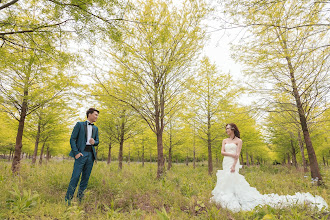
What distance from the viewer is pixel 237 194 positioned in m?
3.73

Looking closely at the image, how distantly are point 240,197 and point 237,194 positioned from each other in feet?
0.27

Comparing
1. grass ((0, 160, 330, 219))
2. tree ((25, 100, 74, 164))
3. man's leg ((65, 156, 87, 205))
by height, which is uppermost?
tree ((25, 100, 74, 164))

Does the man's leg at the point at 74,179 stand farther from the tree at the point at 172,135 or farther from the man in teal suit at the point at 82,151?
the tree at the point at 172,135

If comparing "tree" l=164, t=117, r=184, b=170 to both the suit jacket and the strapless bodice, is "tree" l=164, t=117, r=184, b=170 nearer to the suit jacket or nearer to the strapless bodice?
the strapless bodice

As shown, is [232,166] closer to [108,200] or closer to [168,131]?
[108,200]

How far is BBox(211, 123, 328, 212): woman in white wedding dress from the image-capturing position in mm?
3373

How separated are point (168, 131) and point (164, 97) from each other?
8.02 m

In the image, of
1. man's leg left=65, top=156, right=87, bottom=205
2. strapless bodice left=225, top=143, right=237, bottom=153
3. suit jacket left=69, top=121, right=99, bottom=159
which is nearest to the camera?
man's leg left=65, top=156, right=87, bottom=205

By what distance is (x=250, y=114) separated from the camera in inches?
245

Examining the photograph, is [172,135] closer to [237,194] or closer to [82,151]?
[237,194]

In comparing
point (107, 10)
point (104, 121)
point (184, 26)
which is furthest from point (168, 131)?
point (107, 10)

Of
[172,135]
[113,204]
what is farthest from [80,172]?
[172,135]

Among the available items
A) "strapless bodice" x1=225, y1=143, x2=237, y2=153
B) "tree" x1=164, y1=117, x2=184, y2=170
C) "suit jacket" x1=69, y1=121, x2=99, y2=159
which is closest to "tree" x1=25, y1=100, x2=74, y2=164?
"suit jacket" x1=69, y1=121, x2=99, y2=159

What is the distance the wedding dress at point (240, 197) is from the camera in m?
3.35
